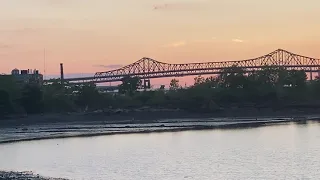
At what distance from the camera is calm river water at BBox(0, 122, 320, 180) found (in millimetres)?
33344

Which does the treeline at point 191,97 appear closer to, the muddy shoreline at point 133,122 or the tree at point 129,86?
the muddy shoreline at point 133,122

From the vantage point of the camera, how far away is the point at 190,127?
6700 centimetres

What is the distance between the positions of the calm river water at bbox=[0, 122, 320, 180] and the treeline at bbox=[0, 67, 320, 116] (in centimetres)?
3401

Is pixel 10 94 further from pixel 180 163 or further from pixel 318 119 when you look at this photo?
pixel 180 163

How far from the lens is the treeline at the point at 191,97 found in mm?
93312

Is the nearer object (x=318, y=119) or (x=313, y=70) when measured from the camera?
(x=318, y=119)

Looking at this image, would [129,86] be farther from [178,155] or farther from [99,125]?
[178,155]

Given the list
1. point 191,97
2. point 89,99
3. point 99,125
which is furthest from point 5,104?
point 191,97

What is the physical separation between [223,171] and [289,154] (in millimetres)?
8555

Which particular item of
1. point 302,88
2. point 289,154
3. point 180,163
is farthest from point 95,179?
point 302,88

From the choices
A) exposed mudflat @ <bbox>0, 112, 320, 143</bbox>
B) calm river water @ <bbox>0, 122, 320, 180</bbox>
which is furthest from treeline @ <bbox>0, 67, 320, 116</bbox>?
calm river water @ <bbox>0, 122, 320, 180</bbox>

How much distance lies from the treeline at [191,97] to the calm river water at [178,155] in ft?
112

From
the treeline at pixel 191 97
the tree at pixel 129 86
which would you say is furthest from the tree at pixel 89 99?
the tree at pixel 129 86

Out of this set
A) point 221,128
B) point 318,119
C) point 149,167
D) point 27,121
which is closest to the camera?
point 149,167
